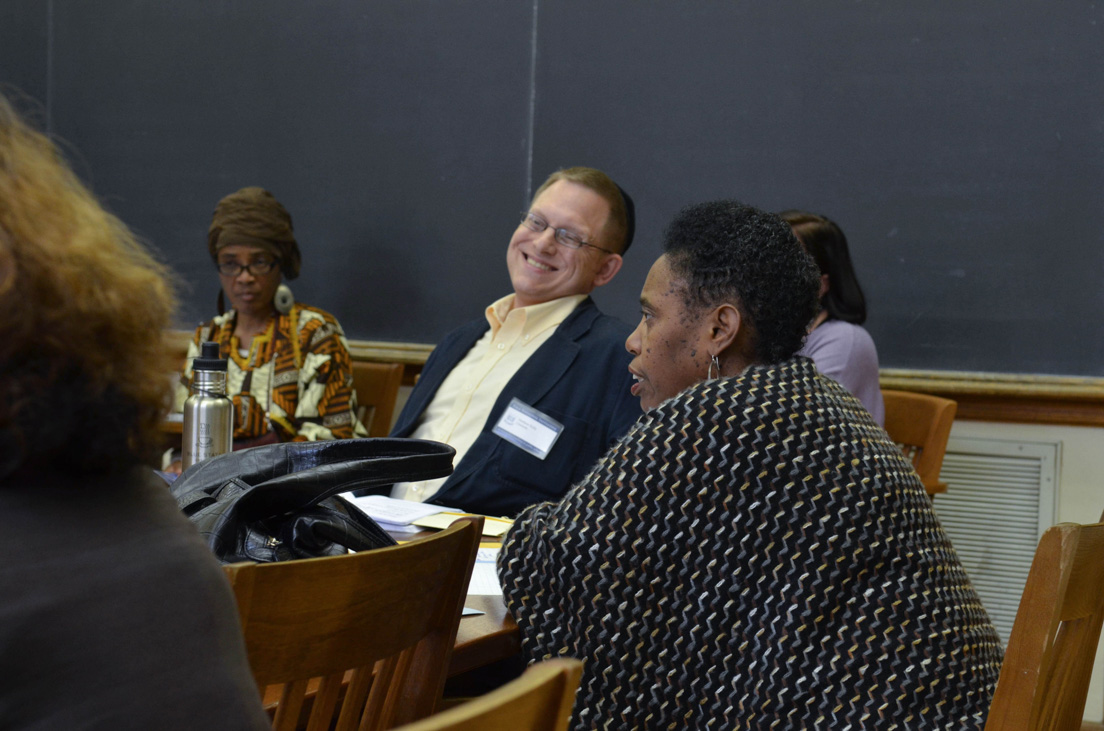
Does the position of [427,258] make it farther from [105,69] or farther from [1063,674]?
[1063,674]

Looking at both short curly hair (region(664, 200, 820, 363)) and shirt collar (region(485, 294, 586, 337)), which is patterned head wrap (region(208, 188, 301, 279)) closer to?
shirt collar (region(485, 294, 586, 337))

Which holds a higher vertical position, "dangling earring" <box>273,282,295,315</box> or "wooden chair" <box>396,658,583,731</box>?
"wooden chair" <box>396,658,583,731</box>

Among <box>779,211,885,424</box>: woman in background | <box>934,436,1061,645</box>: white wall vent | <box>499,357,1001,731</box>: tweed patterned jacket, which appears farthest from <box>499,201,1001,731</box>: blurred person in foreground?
<box>934,436,1061,645</box>: white wall vent

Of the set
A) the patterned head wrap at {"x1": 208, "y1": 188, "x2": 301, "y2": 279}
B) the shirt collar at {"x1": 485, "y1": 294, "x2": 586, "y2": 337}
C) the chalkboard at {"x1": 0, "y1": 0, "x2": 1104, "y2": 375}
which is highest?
the chalkboard at {"x1": 0, "y1": 0, "x2": 1104, "y2": 375}

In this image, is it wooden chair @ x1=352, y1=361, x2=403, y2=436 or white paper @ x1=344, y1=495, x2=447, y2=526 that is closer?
white paper @ x1=344, y1=495, x2=447, y2=526

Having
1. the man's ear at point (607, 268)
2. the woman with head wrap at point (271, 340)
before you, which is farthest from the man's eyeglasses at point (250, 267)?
the man's ear at point (607, 268)

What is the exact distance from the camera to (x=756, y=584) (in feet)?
3.93

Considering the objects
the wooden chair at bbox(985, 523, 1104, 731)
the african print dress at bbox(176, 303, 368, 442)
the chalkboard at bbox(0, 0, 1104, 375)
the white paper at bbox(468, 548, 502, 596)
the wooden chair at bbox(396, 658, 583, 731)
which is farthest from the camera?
the african print dress at bbox(176, 303, 368, 442)

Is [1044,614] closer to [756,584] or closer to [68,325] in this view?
[756,584]

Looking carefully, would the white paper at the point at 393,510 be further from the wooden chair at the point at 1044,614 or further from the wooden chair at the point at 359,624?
the wooden chair at the point at 1044,614

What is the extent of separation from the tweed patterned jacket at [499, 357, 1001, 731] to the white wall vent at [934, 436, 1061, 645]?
186 cm

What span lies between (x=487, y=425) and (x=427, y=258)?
1479 millimetres

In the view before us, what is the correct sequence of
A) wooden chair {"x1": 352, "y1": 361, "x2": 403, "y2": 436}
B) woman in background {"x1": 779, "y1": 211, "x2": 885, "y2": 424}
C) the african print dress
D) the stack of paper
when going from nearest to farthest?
the stack of paper
woman in background {"x1": 779, "y1": 211, "x2": 885, "y2": 424}
the african print dress
wooden chair {"x1": 352, "y1": 361, "x2": 403, "y2": 436}

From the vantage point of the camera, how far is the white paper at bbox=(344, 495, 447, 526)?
173cm
